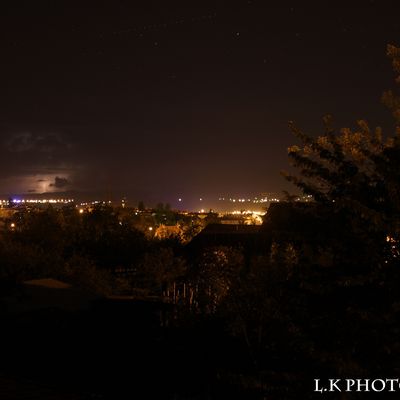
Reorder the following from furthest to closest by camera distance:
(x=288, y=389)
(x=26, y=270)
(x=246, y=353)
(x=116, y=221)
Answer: (x=116, y=221) → (x=26, y=270) → (x=246, y=353) → (x=288, y=389)

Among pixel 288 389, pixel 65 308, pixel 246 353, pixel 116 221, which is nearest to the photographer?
pixel 288 389

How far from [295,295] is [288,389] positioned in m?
0.96

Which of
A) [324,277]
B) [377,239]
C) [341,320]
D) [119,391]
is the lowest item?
[119,391]

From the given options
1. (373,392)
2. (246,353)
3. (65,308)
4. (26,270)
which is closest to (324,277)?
(373,392)

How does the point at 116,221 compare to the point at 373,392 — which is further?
the point at 116,221

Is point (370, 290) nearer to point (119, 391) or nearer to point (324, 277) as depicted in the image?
point (324, 277)

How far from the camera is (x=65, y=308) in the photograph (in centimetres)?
941

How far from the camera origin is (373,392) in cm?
447

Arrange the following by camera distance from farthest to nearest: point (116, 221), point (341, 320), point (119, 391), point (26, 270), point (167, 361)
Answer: point (116, 221) < point (26, 270) < point (167, 361) < point (119, 391) < point (341, 320)

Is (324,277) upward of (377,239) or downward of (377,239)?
downward

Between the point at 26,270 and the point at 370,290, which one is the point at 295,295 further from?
the point at 26,270

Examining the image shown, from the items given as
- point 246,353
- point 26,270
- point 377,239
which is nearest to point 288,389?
point 377,239

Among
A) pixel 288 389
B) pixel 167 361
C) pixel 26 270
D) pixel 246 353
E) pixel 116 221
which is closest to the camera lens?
pixel 288 389

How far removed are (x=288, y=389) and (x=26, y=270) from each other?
37.9 feet
